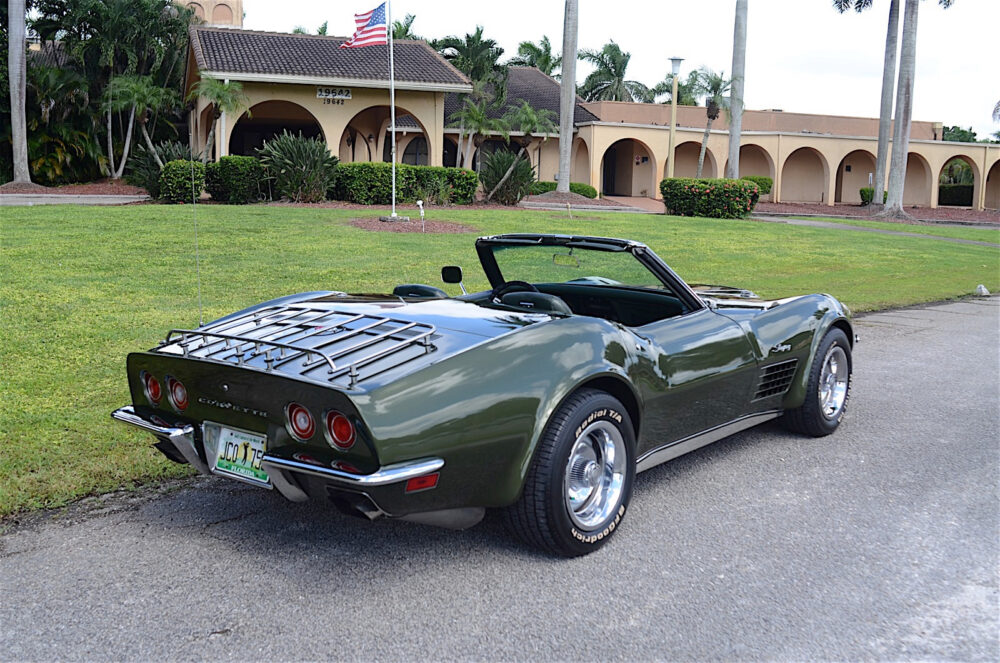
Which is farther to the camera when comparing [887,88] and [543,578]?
[887,88]

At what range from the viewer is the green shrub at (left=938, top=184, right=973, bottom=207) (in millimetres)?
47906

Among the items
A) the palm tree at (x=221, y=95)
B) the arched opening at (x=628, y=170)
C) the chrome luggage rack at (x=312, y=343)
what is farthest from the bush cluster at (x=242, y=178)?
the arched opening at (x=628, y=170)

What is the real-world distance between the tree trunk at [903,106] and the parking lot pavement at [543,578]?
31409mm

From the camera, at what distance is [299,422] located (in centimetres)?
323

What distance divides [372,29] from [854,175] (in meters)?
33.7

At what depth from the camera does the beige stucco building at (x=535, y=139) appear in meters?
26.9

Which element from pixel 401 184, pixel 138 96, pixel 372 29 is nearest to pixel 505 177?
pixel 401 184

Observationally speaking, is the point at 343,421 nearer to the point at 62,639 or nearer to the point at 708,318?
the point at 62,639

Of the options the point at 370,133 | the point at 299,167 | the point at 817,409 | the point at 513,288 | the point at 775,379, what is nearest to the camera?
the point at 513,288

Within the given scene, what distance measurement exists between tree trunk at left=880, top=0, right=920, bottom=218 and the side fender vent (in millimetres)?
30944

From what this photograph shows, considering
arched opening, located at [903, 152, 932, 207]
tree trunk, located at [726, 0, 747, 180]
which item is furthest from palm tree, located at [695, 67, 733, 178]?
arched opening, located at [903, 152, 932, 207]

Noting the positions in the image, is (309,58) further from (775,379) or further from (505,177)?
(775,379)

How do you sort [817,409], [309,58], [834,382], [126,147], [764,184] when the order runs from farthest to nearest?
[764,184]
[126,147]
[309,58]
[834,382]
[817,409]

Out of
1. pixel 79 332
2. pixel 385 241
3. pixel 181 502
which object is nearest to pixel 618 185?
pixel 385 241
